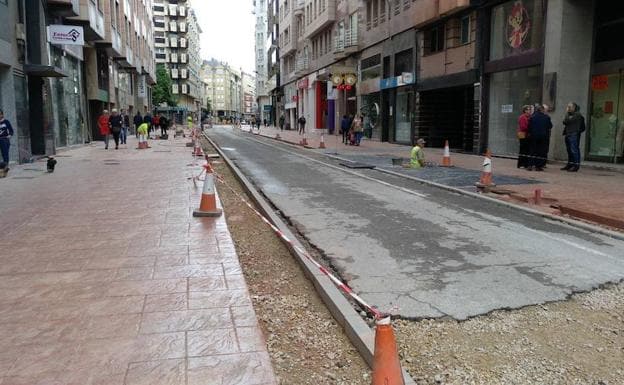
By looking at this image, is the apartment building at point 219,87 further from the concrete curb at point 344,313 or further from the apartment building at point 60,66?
the concrete curb at point 344,313

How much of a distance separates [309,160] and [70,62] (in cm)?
1370

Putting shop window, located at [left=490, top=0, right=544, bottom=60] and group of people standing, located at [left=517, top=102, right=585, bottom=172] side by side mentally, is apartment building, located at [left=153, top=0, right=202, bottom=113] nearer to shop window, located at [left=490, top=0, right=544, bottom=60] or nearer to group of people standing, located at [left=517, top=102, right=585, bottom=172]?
shop window, located at [left=490, top=0, right=544, bottom=60]

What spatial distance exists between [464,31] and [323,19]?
22773mm

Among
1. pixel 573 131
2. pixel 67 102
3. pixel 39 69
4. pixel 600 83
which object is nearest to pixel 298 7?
pixel 67 102

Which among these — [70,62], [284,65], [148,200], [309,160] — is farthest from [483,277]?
[284,65]

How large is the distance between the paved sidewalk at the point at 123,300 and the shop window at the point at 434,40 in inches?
762

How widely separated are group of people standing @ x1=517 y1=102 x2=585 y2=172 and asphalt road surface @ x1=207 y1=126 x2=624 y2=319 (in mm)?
4860

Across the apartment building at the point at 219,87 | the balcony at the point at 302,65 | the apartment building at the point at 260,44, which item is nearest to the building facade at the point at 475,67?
the balcony at the point at 302,65

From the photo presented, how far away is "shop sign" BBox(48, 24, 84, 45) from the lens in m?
19.3

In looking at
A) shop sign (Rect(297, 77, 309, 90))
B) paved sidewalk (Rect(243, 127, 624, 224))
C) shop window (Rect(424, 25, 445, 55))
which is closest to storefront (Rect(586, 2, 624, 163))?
paved sidewalk (Rect(243, 127, 624, 224))

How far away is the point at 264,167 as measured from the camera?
16953 mm

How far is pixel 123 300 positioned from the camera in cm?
459

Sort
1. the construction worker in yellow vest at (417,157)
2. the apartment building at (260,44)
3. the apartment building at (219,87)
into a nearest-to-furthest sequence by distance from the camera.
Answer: the construction worker in yellow vest at (417,157) → the apartment building at (260,44) → the apartment building at (219,87)

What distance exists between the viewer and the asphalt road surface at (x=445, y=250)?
487cm
